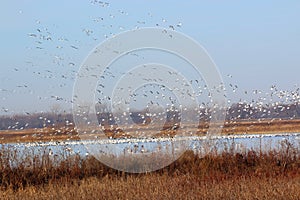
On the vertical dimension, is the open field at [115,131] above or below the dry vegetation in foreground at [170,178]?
above

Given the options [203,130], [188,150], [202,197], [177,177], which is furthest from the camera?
[203,130]

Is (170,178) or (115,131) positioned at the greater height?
(115,131)

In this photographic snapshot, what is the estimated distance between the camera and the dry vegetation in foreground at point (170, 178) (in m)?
11.8

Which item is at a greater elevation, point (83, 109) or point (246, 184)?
point (83, 109)

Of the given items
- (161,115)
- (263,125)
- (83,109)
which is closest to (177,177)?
(83,109)

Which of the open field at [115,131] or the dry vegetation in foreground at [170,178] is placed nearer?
the dry vegetation in foreground at [170,178]

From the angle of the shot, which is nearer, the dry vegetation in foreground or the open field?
the dry vegetation in foreground

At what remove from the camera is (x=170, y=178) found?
1458 centimetres

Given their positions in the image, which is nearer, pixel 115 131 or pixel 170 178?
pixel 170 178

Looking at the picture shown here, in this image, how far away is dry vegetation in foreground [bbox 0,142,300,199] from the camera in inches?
465

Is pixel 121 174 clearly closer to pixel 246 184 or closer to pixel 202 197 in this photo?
pixel 246 184

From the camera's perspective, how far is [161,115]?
Answer: 21.0m

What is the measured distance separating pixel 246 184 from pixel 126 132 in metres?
11.6

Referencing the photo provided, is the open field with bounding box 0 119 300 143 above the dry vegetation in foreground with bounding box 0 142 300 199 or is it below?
above
